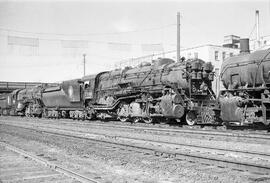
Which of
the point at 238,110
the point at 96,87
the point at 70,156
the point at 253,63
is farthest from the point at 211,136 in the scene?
the point at 96,87

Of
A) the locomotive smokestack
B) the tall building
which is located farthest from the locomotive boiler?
the tall building

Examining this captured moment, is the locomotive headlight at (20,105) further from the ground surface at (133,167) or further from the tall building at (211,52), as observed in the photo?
the ground surface at (133,167)

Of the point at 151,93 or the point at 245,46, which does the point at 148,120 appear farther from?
the point at 245,46

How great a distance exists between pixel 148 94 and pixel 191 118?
3180mm

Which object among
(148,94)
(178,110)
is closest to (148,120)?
(148,94)

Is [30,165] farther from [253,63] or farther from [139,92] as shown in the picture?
[139,92]

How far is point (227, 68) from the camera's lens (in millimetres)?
15992

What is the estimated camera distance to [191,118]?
1845 cm

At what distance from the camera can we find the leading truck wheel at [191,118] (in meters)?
18.3

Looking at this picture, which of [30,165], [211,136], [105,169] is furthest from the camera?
[211,136]

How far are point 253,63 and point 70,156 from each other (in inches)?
366

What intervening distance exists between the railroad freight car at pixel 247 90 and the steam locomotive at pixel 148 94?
4.69 feet

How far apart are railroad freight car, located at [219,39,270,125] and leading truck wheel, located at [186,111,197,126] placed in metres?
2.93

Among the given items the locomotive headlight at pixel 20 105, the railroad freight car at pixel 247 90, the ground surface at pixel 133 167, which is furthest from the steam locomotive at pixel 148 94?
the locomotive headlight at pixel 20 105
